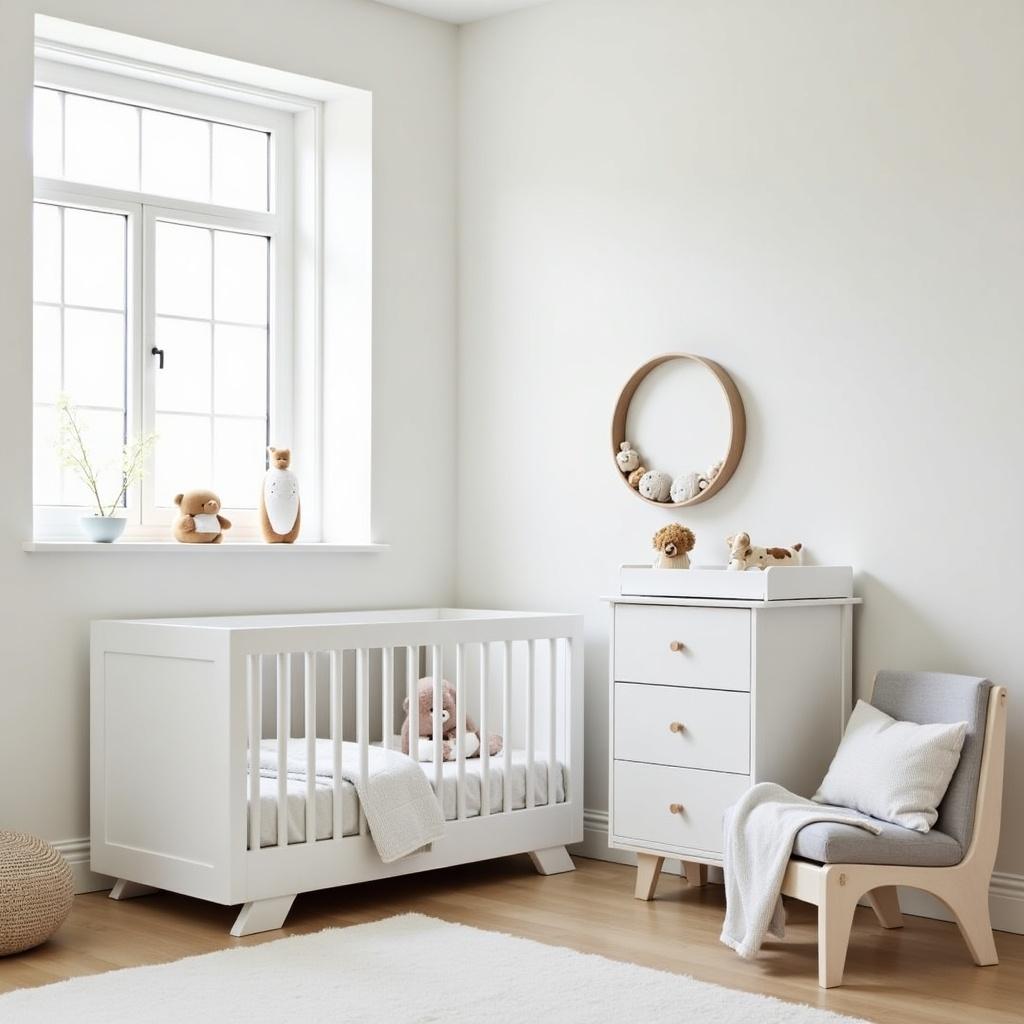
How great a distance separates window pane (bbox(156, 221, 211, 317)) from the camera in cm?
405

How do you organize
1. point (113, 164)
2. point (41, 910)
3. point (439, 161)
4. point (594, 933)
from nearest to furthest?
point (41, 910) → point (594, 933) → point (113, 164) → point (439, 161)

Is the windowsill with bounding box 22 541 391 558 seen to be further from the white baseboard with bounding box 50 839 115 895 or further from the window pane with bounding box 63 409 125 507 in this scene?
the white baseboard with bounding box 50 839 115 895

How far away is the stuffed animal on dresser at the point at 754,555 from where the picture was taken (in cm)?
343

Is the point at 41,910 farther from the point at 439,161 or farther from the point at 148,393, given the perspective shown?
the point at 439,161

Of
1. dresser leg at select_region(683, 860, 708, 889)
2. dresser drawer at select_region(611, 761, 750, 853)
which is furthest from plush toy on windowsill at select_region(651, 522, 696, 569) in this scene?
dresser leg at select_region(683, 860, 708, 889)

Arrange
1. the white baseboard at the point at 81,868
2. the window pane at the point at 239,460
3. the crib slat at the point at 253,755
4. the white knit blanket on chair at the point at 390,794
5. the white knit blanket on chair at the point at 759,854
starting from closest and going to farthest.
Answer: the white knit blanket on chair at the point at 759,854, the crib slat at the point at 253,755, the white knit blanket on chair at the point at 390,794, the white baseboard at the point at 81,868, the window pane at the point at 239,460

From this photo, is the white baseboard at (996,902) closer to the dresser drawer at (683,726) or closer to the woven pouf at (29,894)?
the dresser drawer at (683,726)

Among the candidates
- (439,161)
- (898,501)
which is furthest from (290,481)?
(898,501)

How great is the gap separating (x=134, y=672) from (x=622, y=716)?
1189 millimetres

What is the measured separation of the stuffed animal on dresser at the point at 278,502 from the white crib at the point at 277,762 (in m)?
0.25

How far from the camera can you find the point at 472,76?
444 cm

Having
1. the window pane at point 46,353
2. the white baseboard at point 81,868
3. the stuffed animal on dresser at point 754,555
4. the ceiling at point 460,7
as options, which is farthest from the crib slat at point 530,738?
the ceiling at point 460,7

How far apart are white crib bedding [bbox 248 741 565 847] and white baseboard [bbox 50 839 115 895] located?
1.87 ft

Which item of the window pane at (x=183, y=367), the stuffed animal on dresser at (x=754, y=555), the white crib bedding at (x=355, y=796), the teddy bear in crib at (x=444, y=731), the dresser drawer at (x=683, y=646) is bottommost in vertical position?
the white crib bedding at (x=355, y=796)
